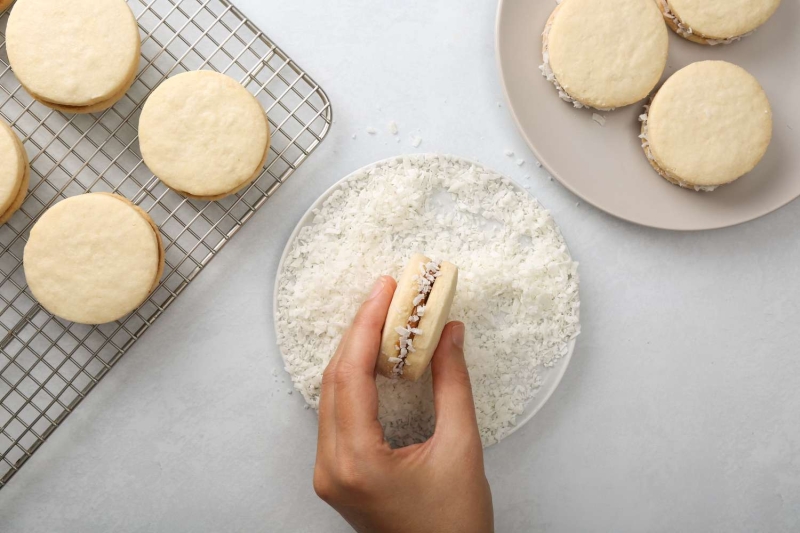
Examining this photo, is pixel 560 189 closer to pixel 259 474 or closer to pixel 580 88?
pixel 580 88

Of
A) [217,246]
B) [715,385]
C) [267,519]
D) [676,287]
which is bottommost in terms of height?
[267,519]

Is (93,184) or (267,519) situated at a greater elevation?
(93,184)

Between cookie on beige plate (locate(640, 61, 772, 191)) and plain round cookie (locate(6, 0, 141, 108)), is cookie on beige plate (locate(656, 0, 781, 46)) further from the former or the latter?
plain round cookie (locate(6, 0, 141, 108))

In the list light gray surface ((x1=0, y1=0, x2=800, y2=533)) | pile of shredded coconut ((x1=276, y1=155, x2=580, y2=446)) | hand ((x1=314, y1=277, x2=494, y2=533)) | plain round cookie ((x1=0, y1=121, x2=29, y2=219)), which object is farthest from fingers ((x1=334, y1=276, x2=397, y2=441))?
plain round cookie ((x1=0, y1=121, x2=29, y2=219))

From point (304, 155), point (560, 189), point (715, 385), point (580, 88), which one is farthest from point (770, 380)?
point (304, 155)

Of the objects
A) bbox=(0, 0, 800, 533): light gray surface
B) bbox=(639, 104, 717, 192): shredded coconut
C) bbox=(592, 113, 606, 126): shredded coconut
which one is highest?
bbox=(592, 113, 606, 126): shredded coconut

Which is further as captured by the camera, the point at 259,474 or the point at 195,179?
the point at 259,474

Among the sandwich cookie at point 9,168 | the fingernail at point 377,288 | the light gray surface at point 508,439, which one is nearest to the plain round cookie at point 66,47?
the sandwich cookie at point 9,168
